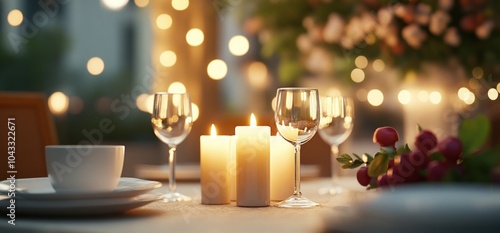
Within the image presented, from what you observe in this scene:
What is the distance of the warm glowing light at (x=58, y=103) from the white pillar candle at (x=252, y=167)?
252cm

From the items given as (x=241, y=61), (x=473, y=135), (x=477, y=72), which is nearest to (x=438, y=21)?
(x=477, y=72)

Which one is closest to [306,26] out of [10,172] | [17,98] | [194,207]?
[17,98]

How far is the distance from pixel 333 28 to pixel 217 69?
1.33 metres

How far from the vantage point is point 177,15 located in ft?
11.2

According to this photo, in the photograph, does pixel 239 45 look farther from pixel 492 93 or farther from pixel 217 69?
pixel 492 93

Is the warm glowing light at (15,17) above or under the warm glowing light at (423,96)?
above

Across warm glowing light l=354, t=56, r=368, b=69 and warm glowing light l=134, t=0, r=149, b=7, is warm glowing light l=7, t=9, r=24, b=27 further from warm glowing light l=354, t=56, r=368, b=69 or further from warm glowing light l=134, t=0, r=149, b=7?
warm glowing light l=354, t=56, r=368, b=69

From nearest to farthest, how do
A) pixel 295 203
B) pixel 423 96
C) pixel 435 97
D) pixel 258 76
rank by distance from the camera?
pixel 295 203 < pixel 435 97 < pixel 423 96 < pixel 258 76

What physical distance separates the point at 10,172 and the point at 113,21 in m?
2.48

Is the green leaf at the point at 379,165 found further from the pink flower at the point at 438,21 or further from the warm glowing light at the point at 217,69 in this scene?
the warm glowing light at the point at 217,69

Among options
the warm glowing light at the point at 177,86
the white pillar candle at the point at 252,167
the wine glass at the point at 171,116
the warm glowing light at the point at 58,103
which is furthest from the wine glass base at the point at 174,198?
the warm glowing light at the point at 58,103

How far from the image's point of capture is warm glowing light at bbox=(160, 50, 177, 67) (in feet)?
11.1

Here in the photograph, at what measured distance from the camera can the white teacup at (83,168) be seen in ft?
3.28

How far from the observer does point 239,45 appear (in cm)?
351
